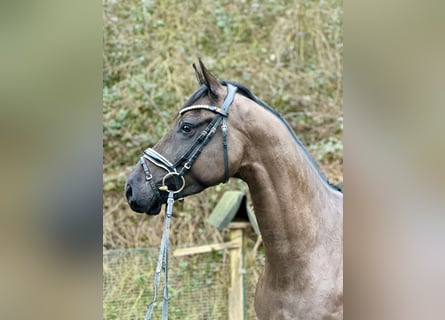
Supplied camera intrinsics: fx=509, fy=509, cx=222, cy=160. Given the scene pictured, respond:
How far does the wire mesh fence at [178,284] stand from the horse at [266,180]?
2.27m

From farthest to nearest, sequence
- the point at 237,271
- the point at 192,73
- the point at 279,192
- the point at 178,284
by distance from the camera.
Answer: the point at 192,73
the point at 178,284
the point at 237,271
the point at 279,192

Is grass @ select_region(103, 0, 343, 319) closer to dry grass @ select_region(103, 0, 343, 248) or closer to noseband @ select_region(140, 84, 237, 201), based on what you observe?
dry grass @ select_region(103, 0, 343, 248)

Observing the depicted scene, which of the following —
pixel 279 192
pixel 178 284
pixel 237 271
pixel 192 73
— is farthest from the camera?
pixel 192 73

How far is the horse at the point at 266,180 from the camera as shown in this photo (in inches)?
68.6

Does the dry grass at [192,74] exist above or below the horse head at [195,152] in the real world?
above

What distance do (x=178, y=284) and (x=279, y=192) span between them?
2.82 metres

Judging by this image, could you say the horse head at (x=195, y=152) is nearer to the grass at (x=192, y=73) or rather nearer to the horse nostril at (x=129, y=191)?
the horse nostril at (x=129, y=191)

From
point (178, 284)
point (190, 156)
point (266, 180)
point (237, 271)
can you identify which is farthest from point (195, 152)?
point (178, 284)

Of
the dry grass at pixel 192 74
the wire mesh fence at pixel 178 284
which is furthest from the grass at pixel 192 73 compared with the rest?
the wire mesh fence at pixel 178 284

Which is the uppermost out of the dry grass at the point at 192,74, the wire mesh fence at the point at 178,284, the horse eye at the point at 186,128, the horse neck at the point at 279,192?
the dry grass at the point at 192,74

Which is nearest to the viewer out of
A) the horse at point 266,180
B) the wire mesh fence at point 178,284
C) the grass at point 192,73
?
the horse at point 266,180

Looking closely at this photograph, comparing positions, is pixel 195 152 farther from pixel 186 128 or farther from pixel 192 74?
pixel 192 74

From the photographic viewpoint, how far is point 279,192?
174 centimetres
